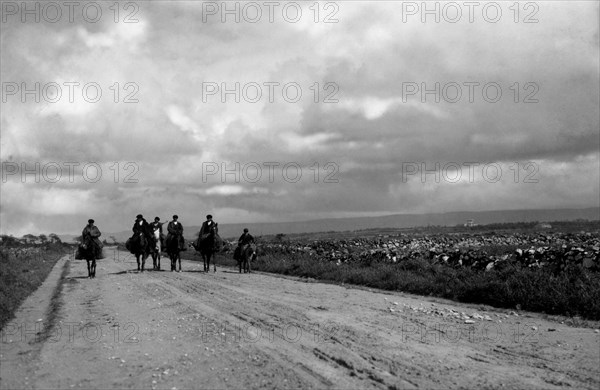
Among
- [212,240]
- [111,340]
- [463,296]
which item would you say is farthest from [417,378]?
[212,240]

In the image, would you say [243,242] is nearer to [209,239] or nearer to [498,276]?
[209,239]

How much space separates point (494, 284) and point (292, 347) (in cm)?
884

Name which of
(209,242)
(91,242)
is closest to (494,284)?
(209,242)

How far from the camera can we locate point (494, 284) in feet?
53.9

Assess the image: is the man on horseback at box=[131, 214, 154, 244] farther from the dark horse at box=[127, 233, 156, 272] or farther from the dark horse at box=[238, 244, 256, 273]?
the dark horse at box=[238, 244, 256, 273]

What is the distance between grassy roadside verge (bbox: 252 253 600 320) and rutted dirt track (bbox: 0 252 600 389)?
3.61 ft

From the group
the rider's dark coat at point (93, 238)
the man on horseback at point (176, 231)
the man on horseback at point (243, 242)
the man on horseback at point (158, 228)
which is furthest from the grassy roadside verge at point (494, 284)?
the rider's dark coat at point (93, 238)

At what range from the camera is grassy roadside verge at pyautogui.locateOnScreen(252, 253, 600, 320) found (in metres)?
13.9

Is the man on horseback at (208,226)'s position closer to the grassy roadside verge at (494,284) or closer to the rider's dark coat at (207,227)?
the rider's dark coat at (207,227)

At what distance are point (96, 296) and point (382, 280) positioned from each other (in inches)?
384

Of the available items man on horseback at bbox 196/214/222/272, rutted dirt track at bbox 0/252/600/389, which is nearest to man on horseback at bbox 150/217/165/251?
man on horseback at bbox 196/214/222/272

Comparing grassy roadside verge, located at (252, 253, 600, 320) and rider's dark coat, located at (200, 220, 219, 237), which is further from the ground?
rider's dark coat, located at (200, 220, 219, 237)

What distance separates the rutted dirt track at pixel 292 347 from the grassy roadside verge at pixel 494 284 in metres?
1.10

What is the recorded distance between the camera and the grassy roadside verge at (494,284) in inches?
548
